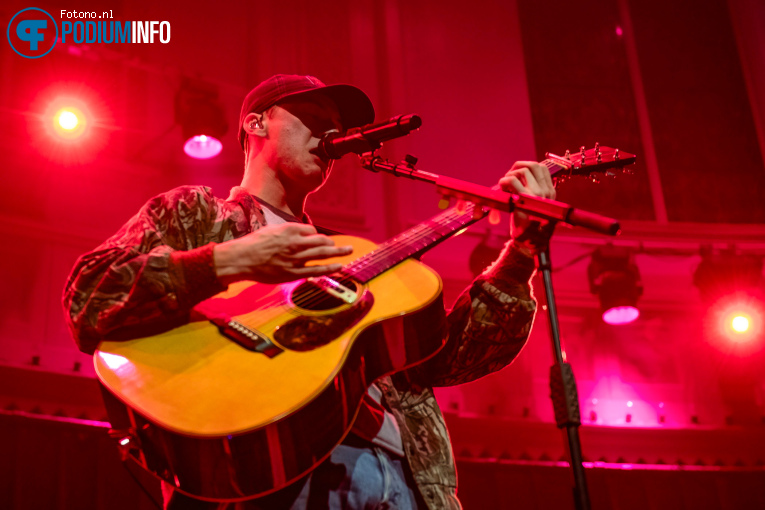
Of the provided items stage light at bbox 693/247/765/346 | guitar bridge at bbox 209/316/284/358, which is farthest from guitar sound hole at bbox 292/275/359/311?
stage light at bbox 693/247/765/346

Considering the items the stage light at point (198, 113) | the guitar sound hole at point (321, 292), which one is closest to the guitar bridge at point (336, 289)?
the guitar sound hole at point (321, 292)

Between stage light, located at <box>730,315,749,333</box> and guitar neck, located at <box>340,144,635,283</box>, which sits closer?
guitar neck, located at <box>340,144,635,283</box>

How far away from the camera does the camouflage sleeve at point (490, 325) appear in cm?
227

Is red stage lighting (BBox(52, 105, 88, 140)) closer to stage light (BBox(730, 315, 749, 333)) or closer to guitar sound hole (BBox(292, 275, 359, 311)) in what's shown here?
guitar sound hole (BBox(292, 275, 359, 311))

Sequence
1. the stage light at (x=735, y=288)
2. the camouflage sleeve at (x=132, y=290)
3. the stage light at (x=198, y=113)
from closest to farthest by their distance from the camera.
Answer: the camouflage sleeve at (x=132, y=290)
the stage light at (x=198, y=113)
the stage light at (x=735, y=288)

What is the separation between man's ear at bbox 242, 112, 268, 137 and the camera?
2.63 meters

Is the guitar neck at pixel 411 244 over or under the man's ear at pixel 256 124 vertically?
under

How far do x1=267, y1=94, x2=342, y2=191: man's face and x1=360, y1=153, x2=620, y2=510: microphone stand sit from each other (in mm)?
336

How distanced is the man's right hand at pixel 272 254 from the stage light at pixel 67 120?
399 centimetres

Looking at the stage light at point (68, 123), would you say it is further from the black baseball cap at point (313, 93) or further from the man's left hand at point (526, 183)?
the man's left hand at point (526, 183)

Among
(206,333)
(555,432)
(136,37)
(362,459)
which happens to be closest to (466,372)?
(362,459)

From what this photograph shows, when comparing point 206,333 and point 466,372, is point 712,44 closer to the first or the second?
point 466,372

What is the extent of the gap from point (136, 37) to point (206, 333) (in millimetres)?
5047

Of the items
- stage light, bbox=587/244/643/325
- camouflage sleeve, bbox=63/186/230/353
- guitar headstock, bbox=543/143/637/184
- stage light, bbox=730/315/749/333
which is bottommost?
camouflage sleeve, bbox=63/186/230/353
